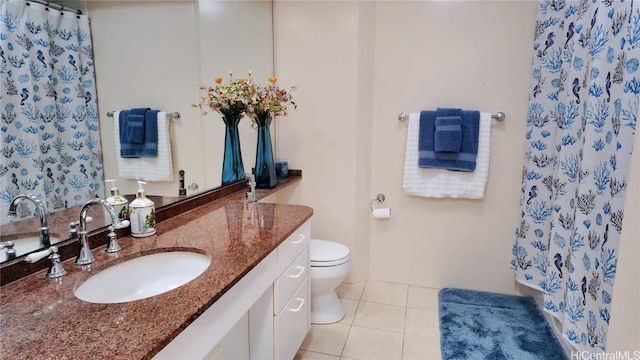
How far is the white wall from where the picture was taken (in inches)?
98.2

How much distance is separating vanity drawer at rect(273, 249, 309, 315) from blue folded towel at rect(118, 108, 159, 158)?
845mm

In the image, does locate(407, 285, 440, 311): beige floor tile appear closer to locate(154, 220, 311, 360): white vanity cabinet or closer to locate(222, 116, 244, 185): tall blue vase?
locate(154, 220, 311, 360): white vanity cabinet

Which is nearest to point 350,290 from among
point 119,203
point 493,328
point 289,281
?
point 493,328

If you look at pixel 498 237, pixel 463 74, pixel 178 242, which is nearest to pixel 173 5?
pixel 178 242

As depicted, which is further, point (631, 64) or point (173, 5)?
point (173, 5)

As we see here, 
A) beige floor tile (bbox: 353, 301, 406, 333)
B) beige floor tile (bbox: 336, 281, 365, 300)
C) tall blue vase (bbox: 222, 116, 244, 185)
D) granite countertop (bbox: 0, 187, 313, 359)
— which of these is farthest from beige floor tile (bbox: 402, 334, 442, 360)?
tall blue vase (bbox: 222, 116, 244, 185)

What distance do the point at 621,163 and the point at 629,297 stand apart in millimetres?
593

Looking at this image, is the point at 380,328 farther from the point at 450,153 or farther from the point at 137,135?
the point at 137,135

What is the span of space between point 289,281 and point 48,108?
115cm

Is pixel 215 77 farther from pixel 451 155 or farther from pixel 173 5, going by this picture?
pixel 451 155

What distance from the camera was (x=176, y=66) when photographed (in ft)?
6.12

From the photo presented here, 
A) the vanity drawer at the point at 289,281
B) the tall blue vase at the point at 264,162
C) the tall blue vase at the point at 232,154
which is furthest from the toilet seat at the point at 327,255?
the tall blue vase at the point at 232,154

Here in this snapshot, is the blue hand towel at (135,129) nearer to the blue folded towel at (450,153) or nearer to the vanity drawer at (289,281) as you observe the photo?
the vanity drawer at (289,281)

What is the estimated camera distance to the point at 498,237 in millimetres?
2648
